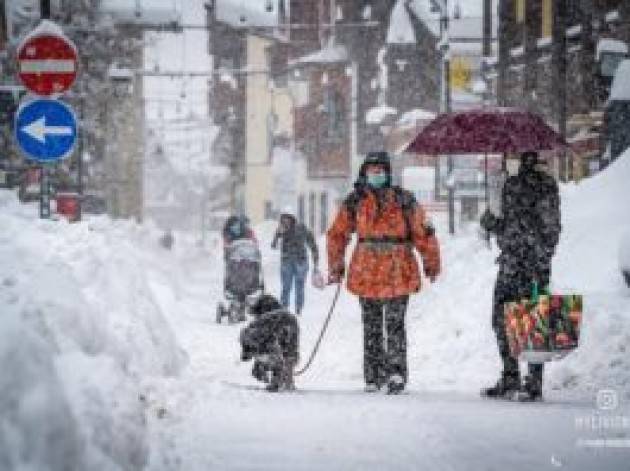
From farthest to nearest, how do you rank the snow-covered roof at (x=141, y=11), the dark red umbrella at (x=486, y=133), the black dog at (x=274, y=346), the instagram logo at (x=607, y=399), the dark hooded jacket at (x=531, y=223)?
the snow-covered roof at (x=141, y=11), the dark red umbrella at (x=486, y=133), the black dog at (x=274, y=346), the dark hooded jacket at (x=531, y=223), the instagram logo at (x=607, y=399)

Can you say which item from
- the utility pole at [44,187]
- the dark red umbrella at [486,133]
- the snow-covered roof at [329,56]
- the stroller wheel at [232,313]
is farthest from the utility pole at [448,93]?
the snow-covered roof at [329,56]

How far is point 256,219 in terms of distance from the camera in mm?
69062

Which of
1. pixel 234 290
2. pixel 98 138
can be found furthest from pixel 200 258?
pixel 234 290

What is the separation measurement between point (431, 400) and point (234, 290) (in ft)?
36.0

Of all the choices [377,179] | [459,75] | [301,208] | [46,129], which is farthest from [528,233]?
[301,208]

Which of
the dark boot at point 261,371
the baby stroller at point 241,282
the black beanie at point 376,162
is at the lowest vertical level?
the baby stroller at point 241,282

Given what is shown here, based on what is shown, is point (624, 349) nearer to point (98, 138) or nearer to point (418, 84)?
point (98, 138)

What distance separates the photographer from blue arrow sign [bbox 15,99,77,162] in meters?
11.0

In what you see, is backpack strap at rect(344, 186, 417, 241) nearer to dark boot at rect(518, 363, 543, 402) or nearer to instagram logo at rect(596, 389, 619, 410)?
dark boot at rect(518, 363, 543, 402)

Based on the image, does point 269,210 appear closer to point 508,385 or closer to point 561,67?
point 561,67

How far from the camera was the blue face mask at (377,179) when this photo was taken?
947 centimetres

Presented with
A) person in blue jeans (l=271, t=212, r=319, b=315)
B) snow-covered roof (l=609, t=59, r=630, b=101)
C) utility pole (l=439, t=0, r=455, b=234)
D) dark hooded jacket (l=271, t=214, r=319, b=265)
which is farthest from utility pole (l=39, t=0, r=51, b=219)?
utility pole (l=439, t=0, r=455, b=234)

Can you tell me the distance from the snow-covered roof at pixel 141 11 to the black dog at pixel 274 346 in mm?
29292

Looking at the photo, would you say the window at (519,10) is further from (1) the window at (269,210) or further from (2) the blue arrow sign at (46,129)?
(1) the window at (269,210)
